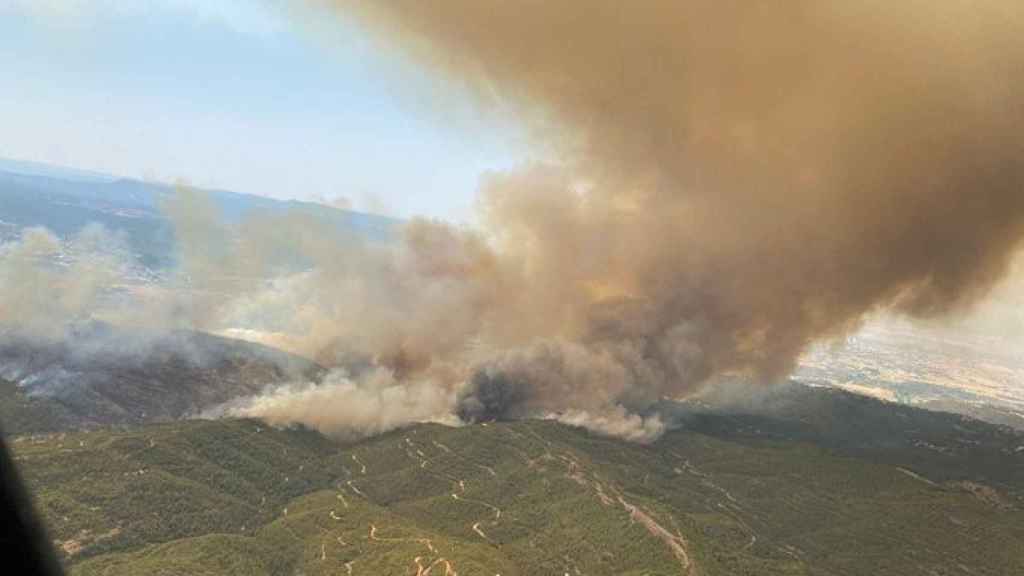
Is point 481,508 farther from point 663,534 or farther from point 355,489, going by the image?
point 663,534

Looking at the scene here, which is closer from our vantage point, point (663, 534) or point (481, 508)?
point (663, 534)

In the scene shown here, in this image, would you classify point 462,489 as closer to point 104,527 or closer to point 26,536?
point 104,527

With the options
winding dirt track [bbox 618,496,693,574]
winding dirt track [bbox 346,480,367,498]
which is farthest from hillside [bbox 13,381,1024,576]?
winding dirt track [bbox 618,496,693,574]

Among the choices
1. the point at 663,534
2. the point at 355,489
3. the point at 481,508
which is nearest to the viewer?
the point at 663,534

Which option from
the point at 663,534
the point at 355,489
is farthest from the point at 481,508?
the point at 663,534

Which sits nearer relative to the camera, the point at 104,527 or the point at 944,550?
the point at 104,527

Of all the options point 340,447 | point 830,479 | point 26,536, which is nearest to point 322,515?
point 340,447

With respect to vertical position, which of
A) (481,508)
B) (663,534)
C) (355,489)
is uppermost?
(663,534)

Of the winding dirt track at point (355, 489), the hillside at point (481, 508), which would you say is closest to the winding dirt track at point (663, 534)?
the hillside at point (481, 508)
